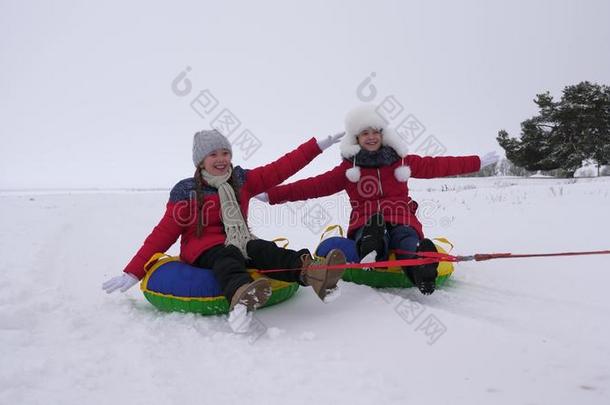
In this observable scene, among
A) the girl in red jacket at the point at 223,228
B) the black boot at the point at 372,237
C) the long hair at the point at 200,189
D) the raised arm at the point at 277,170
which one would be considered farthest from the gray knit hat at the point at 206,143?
the black boot at the point at 372,237

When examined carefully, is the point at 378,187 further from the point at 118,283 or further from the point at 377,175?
the point at 118,283

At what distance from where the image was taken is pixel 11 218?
29.6 feet

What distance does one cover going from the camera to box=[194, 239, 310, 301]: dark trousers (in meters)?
2.82

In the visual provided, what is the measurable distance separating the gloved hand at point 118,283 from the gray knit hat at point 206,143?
1.10 m

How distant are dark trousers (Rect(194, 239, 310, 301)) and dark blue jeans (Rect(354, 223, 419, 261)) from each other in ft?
2.38

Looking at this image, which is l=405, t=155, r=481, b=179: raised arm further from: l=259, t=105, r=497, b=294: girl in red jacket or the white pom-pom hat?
the white pom-pom hat

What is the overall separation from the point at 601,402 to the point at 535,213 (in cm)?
544

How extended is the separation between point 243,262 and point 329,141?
1529 millimetres

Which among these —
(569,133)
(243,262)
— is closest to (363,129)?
(243,262)

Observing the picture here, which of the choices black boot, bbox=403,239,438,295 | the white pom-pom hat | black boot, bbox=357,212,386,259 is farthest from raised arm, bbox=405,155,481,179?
black boot, bbox=403,239,438,295

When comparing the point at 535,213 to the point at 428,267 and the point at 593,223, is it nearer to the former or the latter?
the point at 593,223

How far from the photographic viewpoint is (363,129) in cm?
389

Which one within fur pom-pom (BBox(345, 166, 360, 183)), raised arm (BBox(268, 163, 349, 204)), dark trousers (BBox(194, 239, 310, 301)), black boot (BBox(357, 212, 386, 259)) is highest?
fur pom-pom (BBox(345, 166, 360, 183))

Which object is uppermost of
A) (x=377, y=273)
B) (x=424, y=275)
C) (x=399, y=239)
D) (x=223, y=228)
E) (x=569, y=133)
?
(x=569, y=133)
